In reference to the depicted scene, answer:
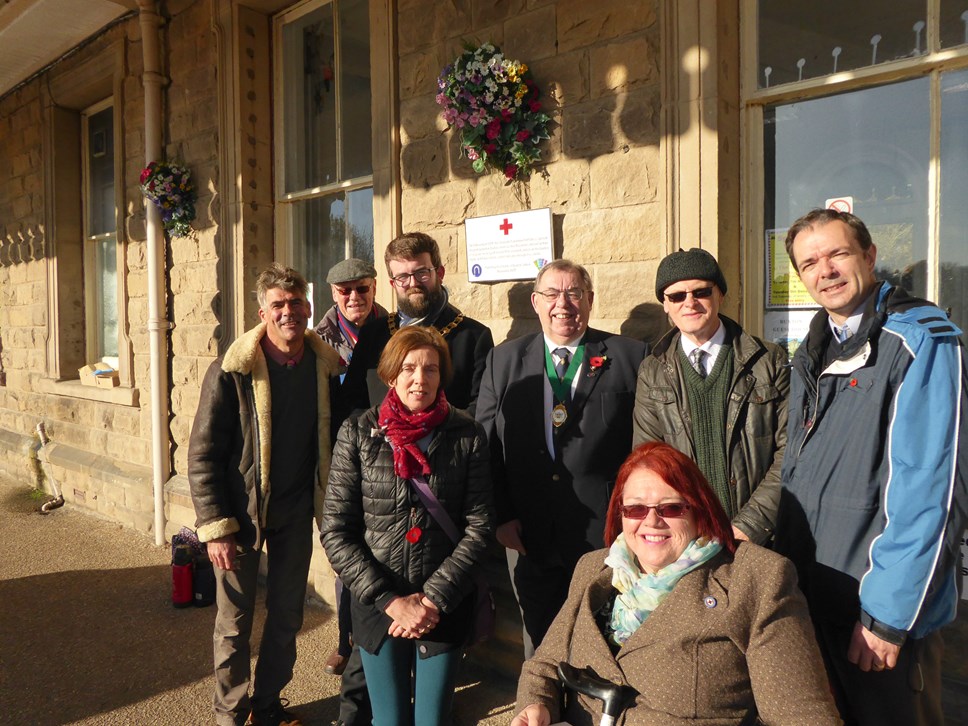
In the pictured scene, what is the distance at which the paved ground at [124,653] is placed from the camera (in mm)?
3365

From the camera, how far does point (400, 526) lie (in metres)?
2.53

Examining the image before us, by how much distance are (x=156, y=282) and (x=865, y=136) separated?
16.3ft

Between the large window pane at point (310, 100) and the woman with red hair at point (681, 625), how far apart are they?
12.6 feet

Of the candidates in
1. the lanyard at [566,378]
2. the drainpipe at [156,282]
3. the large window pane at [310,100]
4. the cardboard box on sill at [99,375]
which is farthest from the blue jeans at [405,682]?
the cardboard box on sill at [99,375]

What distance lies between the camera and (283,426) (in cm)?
317

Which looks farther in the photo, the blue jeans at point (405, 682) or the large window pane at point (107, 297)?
the large window pane at point (107, 297)

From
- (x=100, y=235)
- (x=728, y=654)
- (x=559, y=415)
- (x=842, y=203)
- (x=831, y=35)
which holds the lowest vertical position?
(x=728, y=654)

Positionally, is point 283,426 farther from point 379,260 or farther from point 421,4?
point 421,4

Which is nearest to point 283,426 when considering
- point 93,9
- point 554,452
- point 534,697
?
point 554,452

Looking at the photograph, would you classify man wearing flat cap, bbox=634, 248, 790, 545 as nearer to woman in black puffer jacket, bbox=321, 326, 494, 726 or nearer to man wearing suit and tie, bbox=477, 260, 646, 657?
man wearing suit and tie, bbox=477, 260, 646, 657

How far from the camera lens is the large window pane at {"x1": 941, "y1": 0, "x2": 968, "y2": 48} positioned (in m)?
2.65

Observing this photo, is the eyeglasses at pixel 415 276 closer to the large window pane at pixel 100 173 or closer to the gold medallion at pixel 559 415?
the gold medallion at pixel 559 415

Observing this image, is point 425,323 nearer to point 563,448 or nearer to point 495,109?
point 563,448

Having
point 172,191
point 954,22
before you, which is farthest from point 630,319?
point 172,191
